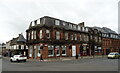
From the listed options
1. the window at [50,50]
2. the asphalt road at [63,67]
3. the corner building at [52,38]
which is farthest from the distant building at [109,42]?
the asphalt road at [63,67]

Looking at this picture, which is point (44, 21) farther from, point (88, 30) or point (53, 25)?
point (88, 30)

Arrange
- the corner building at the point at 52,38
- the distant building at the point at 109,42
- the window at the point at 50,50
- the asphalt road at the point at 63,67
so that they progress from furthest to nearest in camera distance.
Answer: the distant building at the point at 109,42, the window at the point at 50,50, the corner building at the point at 52,38, the asphalt road at the point at 63,67

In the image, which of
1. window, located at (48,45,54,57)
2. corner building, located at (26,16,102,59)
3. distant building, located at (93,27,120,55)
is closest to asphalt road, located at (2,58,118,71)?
corner building, located at (26,16,102,59)

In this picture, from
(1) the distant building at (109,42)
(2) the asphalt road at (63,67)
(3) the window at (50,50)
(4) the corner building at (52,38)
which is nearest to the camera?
(2) the asphalt road at (63,67)

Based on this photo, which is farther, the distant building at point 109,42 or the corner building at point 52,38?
the distant building at point 109,42

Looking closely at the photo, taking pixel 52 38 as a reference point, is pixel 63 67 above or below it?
below

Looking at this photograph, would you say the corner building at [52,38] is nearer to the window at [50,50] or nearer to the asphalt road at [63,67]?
the window at [50,50]

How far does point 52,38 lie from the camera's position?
1364 inches

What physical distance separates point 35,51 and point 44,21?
25.3 ft

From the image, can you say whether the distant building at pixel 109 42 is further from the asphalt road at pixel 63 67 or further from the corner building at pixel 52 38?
the asphalt road at pixel 63 67

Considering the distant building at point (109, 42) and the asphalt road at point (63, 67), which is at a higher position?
the distant building at point (109, 42)

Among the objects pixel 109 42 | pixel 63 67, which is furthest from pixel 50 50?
pixel 109 42

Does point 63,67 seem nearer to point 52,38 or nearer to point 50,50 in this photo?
point 50,50

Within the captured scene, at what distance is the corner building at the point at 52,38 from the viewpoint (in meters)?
33.8
